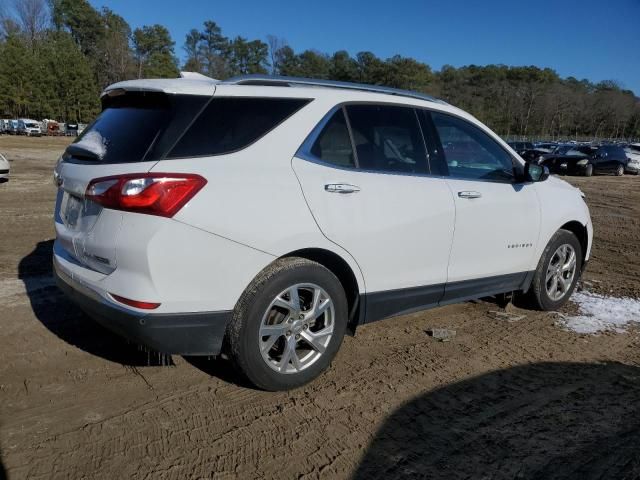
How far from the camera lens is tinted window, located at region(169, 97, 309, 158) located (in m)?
2.83

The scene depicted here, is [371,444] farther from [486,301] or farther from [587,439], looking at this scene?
[486,301]

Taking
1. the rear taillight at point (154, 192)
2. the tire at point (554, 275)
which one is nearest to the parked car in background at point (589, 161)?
the tire at point (554, 275)

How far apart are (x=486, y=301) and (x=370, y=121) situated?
2.60 meters

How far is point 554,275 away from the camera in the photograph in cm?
488

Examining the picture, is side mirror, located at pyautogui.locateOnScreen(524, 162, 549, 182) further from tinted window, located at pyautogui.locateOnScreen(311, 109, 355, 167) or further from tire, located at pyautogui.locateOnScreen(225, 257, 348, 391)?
tire, located at pyautogui.locateOnScreen(225, 257, 348, 391)

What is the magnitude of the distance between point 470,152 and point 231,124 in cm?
212

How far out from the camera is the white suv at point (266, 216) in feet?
8.89

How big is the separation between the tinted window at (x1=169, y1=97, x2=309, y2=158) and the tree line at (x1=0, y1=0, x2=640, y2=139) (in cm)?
6792

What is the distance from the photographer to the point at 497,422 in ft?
9.78

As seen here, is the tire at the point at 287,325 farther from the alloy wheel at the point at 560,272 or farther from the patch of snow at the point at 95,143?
the alloy wheel at the point at 560,272

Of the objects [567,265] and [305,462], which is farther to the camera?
[567,265]

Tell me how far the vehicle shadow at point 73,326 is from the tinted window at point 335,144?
1586 mm

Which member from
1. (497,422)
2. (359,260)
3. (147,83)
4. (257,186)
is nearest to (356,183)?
(359,260)

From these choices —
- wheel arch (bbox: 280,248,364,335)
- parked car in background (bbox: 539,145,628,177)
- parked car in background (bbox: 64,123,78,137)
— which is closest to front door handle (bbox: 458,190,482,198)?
wheel arch (bbox: 280,248,364,335)
